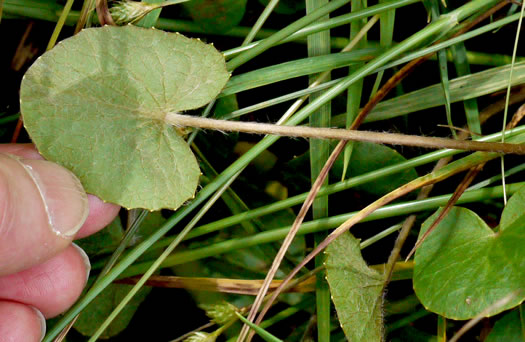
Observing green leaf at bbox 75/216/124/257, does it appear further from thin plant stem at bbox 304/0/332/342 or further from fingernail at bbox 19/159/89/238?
thin plant stem at bbox 304/0/332/342

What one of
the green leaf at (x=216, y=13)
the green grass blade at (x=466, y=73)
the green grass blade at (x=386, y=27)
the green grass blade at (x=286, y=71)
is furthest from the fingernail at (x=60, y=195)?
the green grass blade at (x=466, y=73)

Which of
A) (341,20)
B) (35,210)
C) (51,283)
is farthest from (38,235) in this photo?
(341,20)

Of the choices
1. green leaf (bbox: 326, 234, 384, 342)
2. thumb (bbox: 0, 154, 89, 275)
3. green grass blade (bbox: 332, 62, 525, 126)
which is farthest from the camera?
green grass blade (bbox: 332, 62, 525, 126)

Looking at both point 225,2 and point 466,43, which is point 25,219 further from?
point 466,43

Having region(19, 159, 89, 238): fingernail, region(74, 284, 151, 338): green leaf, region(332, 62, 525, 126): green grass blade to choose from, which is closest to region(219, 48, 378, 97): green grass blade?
region(332, 62, 525, 126): green grass blade

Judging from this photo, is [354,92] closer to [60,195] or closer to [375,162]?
[375,162]

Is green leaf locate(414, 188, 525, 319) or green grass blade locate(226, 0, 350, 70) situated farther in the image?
green grass blade locate(226, 0, 350, 70)

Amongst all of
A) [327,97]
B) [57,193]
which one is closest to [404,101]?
[327,97]
